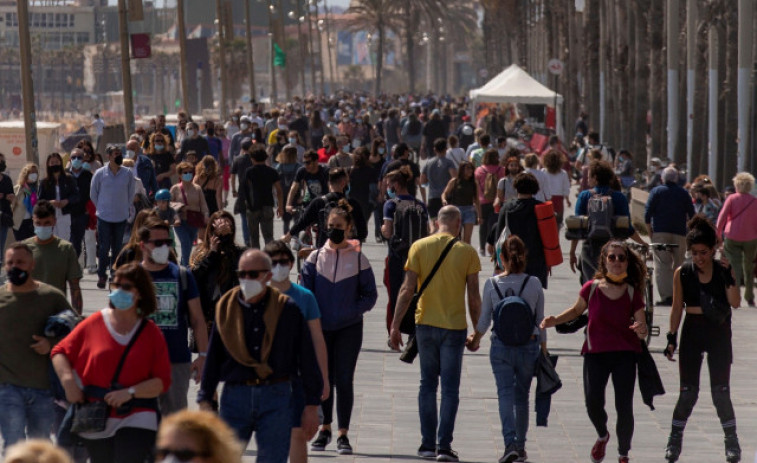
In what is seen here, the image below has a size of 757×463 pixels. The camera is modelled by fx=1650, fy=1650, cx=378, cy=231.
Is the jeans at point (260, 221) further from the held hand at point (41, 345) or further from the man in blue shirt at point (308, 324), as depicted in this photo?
the held hand at point (41, 345)

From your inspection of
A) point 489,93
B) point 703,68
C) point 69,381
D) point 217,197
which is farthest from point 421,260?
point 489,93

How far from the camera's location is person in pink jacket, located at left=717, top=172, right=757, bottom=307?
1750cm

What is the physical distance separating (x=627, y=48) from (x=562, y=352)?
32.1 m

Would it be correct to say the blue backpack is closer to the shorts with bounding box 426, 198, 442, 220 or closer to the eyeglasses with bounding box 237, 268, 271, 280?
the eyeglasses with bounding box 237, 268, 271, 280

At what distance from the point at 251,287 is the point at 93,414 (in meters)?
0.92

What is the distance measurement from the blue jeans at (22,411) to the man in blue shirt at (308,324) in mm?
1250

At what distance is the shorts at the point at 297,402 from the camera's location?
26.8ft

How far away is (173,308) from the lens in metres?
8.53

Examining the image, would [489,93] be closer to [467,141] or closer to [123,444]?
[467,141]

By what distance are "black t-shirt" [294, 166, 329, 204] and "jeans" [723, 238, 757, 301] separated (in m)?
4.53

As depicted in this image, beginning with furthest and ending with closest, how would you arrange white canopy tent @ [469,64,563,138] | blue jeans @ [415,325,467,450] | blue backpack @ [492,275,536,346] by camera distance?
white canopy tent @ [469,64,563,138] < blue jeans @ [415,325,467,450] < blue backpack @ [492,275,536,346]

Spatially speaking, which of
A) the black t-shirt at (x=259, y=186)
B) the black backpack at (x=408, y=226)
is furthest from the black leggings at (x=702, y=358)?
the black t-shirt at (x=259, y=186)

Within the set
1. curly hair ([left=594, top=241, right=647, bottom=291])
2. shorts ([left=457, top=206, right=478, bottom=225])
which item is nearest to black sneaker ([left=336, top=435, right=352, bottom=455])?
curly hair ([left=594, top=241, right=647, bottom=291])

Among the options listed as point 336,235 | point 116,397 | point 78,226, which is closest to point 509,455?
point 336,235
